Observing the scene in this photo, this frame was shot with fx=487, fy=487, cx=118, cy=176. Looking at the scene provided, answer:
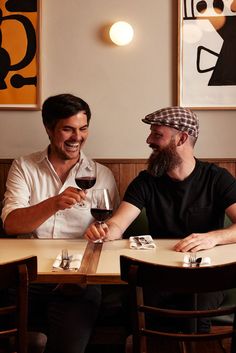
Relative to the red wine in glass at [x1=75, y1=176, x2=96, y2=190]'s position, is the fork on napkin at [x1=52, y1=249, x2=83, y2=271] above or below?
below

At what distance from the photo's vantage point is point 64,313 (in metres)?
2.18

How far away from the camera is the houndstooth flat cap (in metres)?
2.59

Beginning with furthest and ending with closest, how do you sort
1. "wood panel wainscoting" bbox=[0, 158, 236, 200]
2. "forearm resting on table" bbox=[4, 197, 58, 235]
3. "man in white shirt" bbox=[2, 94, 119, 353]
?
"wood panel wainscoting" bbox=[0, 158, 236, 200], "man in white shirt" bbox=[2, 94, 119, 353], "forearm resting on table" bbox=[4, 197, 58, 235]

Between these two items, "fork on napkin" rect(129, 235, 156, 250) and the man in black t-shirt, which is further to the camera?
the man in black t-shirt

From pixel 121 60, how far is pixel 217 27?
26.1 inches

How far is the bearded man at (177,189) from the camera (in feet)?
8.39

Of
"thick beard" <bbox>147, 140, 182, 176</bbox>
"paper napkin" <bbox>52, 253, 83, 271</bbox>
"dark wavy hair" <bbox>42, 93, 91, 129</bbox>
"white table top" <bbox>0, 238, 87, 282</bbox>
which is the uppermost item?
"dark wavy hair" <bbox>42, 93, 91, 129</bbox>

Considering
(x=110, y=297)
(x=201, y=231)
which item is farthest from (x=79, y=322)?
(x=201, y=231)

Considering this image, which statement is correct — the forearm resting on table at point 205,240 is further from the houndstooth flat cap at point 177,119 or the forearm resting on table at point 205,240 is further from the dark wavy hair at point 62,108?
the dark wavy hair at point 62,108

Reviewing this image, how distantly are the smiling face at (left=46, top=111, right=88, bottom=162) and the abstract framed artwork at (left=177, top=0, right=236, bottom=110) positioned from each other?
0.81m

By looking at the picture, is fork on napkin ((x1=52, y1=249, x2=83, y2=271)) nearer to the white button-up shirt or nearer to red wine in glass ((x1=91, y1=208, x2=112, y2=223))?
red wine in glass ((x1=91, y1=208, x2=112, y2=223))

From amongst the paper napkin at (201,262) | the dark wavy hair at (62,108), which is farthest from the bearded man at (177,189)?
the paper napkin at (201,262)

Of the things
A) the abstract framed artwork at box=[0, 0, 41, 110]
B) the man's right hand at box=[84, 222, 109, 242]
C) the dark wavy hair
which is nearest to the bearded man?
the man's right hand at box=[84, 222, 109, 242]

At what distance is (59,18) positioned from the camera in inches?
128
